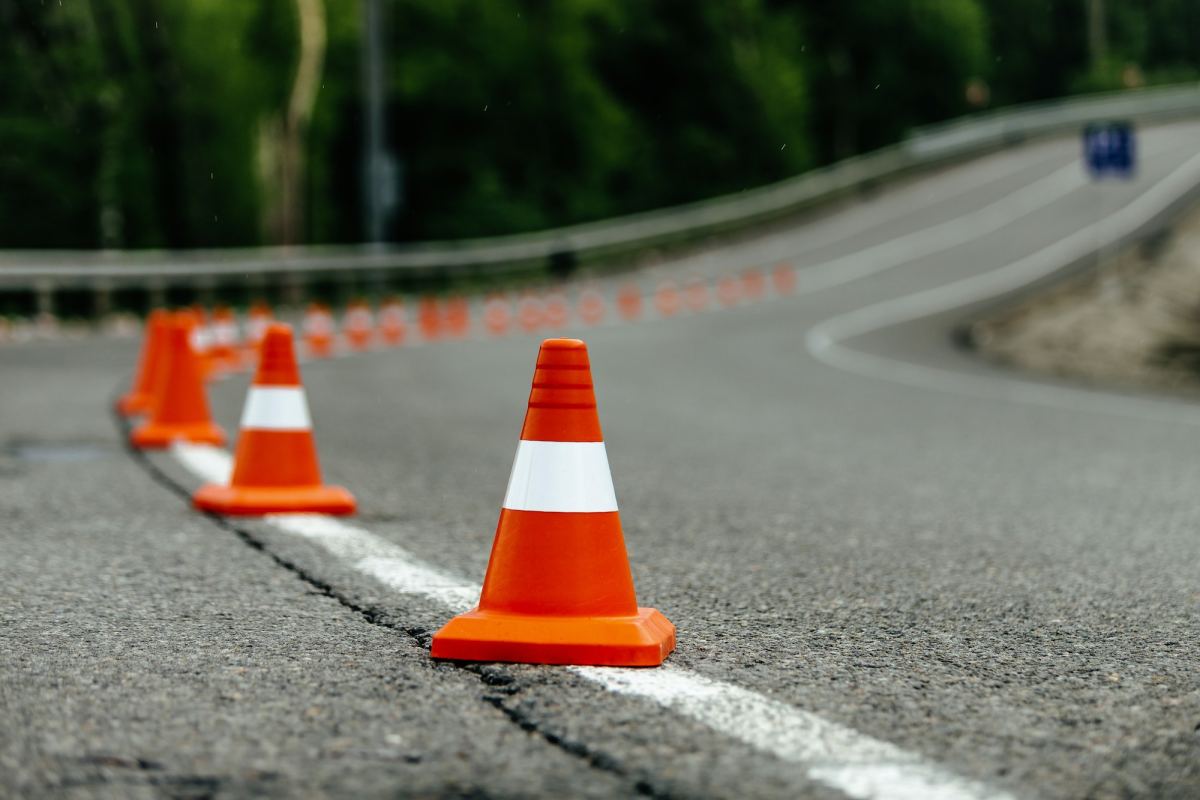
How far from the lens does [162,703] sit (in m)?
3.75

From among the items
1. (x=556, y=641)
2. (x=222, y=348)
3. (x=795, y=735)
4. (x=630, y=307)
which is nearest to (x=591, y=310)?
(x=630, y=307)

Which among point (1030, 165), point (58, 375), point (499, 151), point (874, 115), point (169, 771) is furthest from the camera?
point (874, 115)

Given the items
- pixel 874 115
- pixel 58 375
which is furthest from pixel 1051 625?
pixel 874 115

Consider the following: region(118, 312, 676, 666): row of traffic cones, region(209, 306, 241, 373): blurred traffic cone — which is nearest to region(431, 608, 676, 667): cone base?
region(118, 312, 676, 666): row of traffic cones

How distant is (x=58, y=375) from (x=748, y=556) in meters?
10.9

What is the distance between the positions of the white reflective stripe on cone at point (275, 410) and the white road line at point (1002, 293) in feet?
24.9

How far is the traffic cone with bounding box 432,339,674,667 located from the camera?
13.8ft

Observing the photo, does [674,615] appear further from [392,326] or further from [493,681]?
[392,326]

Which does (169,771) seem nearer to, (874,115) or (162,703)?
(162,703)

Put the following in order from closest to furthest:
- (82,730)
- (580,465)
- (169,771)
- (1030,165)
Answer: (169,771), (82,730), (580,465), (1030,165)

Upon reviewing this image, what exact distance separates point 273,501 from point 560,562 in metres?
2.76

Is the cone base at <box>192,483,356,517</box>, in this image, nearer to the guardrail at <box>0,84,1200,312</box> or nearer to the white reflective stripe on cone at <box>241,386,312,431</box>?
the white reflective stripe on cone at <box>241,386,312,431</box>

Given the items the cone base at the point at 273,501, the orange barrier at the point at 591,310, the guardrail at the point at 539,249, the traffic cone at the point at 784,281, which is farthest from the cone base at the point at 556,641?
the traffic cone at the point at 784,281

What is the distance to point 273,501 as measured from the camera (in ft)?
22.6
